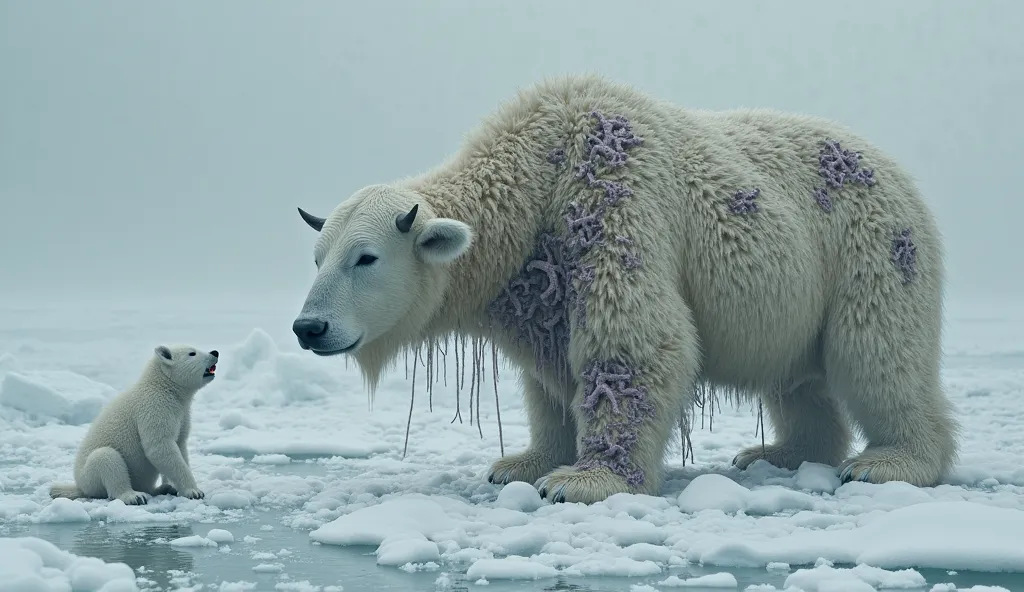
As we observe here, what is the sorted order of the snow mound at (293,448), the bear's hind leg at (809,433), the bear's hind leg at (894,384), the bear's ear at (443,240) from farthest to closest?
the snow mound at (293,448)
the bear's hind leg at (809,433)
the bear's hind leg at (894,384)
the bear's ear at (443,240)

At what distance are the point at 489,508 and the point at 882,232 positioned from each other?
247 cm

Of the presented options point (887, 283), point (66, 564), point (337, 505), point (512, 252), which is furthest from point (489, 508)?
point (887, 283)

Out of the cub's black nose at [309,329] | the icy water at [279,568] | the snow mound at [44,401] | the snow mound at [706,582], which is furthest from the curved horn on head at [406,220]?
the snow mound at [44,401]

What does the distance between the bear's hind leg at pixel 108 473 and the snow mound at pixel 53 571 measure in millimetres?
1322

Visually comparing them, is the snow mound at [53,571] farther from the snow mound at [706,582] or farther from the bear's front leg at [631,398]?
the bear's front leg at [631,398]

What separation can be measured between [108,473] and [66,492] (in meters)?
0.37

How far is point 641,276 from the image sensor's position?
520 cm

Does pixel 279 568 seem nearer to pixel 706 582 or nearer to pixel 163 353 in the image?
pixel 706 582

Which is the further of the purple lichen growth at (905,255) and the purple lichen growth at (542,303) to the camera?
the purple lichen growth at (905,255)

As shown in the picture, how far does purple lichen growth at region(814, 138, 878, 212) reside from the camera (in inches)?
230

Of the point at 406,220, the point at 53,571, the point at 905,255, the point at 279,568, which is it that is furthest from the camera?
the point at 905,255

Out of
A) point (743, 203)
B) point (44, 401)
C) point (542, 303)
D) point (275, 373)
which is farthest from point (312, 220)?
point (275, 373)

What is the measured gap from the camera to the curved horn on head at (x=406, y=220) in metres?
5.03

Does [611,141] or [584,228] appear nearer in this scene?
[584,228]
